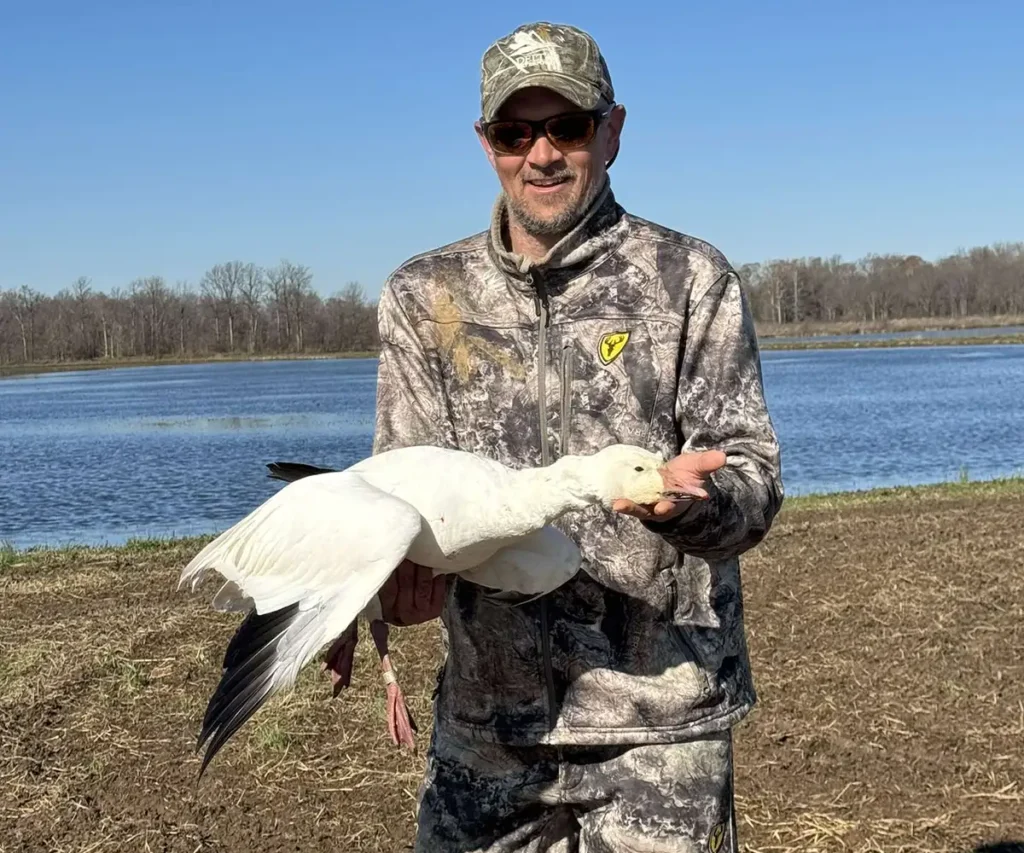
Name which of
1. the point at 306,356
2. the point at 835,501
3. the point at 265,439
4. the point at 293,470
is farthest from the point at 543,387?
the point at 306,356

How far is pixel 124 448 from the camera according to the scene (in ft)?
107

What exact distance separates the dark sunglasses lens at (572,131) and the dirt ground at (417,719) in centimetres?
432

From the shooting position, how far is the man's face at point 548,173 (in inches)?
157

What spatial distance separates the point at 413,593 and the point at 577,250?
4.20ft

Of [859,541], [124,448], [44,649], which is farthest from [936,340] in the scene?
[44,649]

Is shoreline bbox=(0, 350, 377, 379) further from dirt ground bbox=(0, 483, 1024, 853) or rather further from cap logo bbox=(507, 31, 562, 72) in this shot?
cap logo bbox=(507, 31, 562, 72)

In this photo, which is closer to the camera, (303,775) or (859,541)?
(303,775)

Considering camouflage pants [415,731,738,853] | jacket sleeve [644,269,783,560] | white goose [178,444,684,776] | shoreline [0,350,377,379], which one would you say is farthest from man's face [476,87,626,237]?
shoreline [0,350,377,379]

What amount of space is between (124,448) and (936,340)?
2744 inches

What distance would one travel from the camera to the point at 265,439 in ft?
111

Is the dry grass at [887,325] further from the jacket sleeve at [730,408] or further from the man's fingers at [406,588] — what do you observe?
the man's fingers at [406,588]

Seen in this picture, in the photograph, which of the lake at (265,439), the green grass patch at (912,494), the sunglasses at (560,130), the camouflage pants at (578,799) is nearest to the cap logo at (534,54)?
the sunglasses at (560,130)

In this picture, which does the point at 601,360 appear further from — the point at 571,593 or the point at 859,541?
the point at 859,541

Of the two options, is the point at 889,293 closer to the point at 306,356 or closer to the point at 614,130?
the point at 306,356
